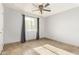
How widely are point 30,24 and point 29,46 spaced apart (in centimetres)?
49

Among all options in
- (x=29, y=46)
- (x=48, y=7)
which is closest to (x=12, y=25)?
(x=29, y=46)

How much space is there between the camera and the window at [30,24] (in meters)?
1.56

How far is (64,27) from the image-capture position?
162 cm

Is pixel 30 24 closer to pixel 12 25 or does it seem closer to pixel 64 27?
pixel 12 25

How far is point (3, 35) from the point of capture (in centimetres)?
139

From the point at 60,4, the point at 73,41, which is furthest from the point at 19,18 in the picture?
the point at 73,41

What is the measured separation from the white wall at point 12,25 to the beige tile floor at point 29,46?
125 millimetres

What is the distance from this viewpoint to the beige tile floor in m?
1.43

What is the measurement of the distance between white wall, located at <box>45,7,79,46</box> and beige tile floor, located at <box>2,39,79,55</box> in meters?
0.10

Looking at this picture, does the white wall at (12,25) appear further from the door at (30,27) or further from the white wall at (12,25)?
the door at (30,27)

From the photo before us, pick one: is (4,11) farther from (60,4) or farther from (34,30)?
(60,4)

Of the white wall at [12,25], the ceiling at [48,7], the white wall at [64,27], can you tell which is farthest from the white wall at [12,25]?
the white wall at [64,27]

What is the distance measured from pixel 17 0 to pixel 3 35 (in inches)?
28.7

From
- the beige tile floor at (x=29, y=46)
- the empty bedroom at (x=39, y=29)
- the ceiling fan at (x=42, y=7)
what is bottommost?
the beige tile floor at (x=29, y=46)
